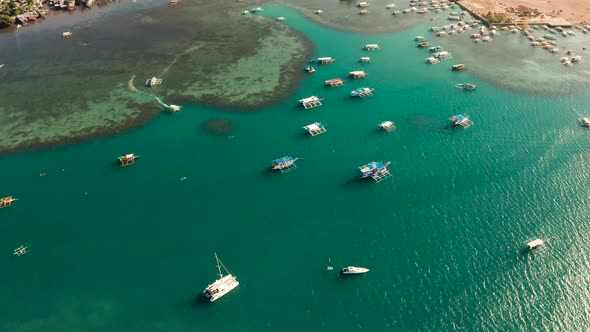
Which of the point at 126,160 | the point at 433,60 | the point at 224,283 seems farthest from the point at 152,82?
the point at 433,60

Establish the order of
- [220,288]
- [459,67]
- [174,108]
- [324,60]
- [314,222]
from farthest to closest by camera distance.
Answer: [324,60] → [459,67] → [174,108] → [314,222] → [220,288]

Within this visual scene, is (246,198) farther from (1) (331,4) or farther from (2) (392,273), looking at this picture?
(1) (331,4)

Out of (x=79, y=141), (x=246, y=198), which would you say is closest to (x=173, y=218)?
(x=246, y=198)

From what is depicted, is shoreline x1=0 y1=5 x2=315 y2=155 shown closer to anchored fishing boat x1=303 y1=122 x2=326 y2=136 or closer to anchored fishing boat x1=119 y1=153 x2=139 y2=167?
anchored fishing boat x1=119 y1=153 x2=139 y2=167

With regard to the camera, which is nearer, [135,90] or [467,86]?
[467,86]

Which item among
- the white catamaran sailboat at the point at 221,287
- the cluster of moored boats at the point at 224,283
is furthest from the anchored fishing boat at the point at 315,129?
the white catamaran sailboat at the point at 221,287

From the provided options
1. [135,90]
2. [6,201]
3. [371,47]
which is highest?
[371,47]

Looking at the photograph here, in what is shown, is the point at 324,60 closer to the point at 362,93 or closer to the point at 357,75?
the point at 357,75
